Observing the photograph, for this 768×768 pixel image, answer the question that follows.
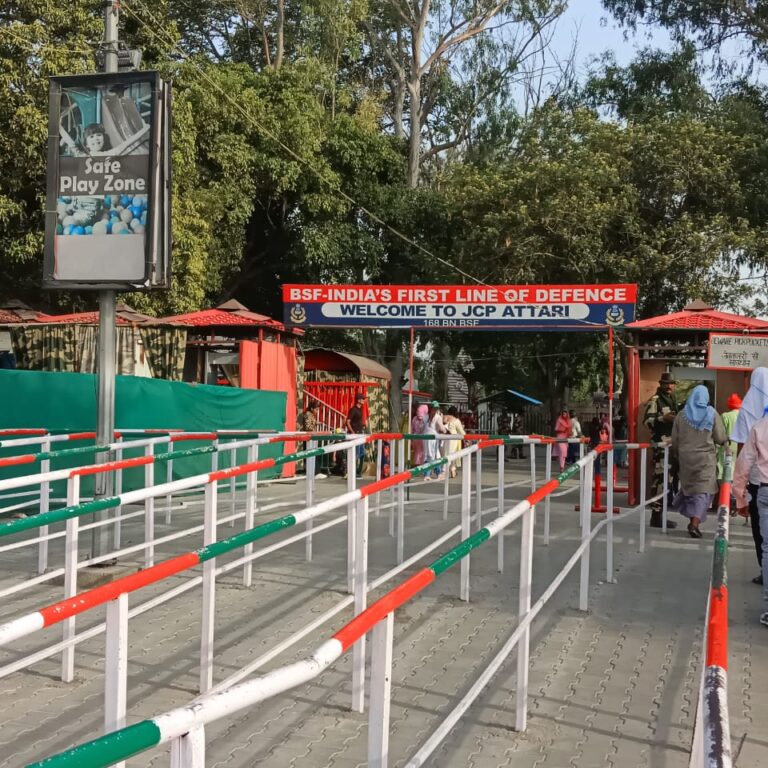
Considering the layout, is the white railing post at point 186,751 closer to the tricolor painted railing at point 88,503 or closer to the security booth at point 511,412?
the tricolor painted railing at point 88,503

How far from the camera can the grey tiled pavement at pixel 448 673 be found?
4.45m

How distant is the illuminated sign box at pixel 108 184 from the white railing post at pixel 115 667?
4.59 m

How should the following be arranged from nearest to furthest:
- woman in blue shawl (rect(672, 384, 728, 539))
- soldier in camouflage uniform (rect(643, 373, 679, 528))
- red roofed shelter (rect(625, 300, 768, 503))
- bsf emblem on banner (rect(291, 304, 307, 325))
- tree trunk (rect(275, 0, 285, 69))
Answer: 1. woman in blue shawl (rect(672, 384, 728, 539))
2. soldier in camouflage uniform (rect(643, 373, 679, 528))
3. red roofed shelter (rect(625, 300, 768, 503))
4. bsf emblem on banner (rect(291, 304, 307, 325))
5. tree trunk (rect(275, 0, 285, 69))

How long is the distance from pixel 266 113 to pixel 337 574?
22925 millimetres

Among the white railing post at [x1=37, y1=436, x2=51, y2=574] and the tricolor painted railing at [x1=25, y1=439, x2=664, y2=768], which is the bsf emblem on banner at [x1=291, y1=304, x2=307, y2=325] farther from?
the tricolor painted railing at [x1=25, y1=439, x2=664, y2=768]

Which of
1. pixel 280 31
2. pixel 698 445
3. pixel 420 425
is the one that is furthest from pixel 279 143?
pixel 698 445

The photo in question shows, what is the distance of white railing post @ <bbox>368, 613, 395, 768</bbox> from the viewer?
284 cm

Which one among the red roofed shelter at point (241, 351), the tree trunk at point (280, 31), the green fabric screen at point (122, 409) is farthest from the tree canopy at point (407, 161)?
the green fabric screen at point (122, 409)

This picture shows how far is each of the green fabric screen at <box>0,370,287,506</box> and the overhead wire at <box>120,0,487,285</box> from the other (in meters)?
11.4

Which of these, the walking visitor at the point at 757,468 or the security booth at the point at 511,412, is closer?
the walking visitor at the point at 757,468

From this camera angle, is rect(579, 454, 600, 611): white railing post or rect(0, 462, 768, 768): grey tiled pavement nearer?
rect(0, 462, 768, 768): grey tiled pavement

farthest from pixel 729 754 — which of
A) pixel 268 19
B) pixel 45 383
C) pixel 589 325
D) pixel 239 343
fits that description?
pixel 268 19

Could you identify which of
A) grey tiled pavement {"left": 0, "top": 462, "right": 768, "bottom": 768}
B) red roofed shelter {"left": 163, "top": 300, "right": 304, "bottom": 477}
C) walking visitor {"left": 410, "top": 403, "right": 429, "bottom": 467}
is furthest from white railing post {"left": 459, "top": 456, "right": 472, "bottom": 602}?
walking visitor {"left": 410, "top": 403, "right": 429, "bottom": 467}

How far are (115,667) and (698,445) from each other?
8684 millimetres
